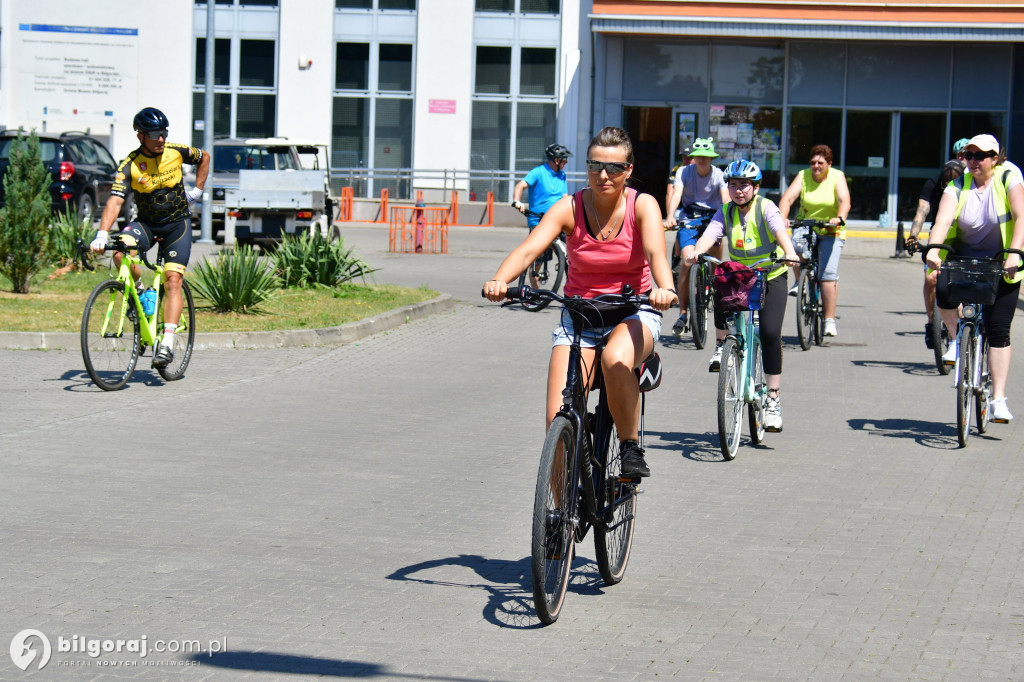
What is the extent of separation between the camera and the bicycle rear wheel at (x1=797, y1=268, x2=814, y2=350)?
13.6m

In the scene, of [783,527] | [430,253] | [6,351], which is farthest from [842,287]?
[783,527]

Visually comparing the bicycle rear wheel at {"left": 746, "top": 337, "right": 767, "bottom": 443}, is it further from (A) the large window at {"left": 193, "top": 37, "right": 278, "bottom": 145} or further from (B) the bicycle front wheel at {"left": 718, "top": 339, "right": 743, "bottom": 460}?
(A) the large window at {"left": 193, "top": 37, "right": 278, "bottom": 145}

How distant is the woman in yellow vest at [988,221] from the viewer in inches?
352

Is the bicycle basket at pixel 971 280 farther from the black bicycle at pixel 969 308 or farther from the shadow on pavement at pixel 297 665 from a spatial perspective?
the shadow on pavement at pixel 297 665

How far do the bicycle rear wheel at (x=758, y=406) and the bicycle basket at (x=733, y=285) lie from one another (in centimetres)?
43

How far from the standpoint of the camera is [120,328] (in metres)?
10.0

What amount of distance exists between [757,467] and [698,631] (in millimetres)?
3324

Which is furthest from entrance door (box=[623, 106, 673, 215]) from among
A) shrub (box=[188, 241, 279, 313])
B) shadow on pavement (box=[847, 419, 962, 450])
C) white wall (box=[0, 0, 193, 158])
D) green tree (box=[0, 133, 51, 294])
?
shadow on pavement (box=[847, 419, 962, 450])

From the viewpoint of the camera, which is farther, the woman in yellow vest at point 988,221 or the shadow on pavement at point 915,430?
the shadow on pavement at point 915,430

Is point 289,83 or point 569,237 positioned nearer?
point 569,237

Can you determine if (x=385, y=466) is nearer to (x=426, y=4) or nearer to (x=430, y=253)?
(x=430, y=253)

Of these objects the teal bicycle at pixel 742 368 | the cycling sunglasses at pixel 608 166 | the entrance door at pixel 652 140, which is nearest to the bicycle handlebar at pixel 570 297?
the cycling sunglasses at pixel 608 166

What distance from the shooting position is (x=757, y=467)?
8227 mm

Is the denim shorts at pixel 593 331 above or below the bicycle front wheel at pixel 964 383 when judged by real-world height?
above
